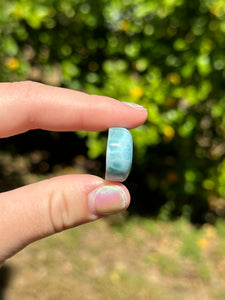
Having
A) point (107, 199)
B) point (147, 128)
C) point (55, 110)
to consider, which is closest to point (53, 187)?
point (107, 199)

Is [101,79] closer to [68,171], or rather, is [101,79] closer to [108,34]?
[108,34]

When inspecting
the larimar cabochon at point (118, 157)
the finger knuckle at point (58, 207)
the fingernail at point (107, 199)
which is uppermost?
the larimar cabochon at point (118, 157)

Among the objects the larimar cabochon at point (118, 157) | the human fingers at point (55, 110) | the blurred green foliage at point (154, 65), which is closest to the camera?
the larimar cabochon at point (118, 157)

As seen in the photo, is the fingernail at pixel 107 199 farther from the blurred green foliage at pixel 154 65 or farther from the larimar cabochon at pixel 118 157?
the blurred green foliage at pixel 154 65

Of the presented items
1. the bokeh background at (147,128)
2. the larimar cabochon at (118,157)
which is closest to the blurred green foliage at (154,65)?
the bokeh background at (147,128)

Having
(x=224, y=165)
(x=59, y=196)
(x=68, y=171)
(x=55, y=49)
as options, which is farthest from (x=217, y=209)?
(x=59, y=196)

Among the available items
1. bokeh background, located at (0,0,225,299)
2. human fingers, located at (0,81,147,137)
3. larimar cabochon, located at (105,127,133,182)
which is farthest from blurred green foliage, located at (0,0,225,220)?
larimar cabochon, located at (105,127,133,182)
